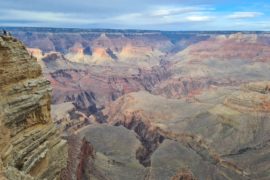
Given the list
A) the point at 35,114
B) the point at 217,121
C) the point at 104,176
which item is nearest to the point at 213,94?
the point at 217,121

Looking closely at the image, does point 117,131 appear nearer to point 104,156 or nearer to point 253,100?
point 104,156

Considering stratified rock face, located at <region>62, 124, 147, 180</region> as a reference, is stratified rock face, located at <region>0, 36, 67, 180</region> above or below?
above

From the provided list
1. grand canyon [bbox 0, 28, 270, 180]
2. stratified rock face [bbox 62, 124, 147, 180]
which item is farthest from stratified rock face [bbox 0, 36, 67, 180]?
stratified rock face [bbox 62, 124, 147, 180]

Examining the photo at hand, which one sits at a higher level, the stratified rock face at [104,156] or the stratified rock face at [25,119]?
the stratified rock face at [25,119]

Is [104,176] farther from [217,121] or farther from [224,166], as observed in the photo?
[217,121]

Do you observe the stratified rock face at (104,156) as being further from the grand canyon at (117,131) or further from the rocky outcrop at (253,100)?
the rocky outcrop at (253,100)

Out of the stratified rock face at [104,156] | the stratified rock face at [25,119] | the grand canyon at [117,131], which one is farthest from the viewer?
the stratified rock face at [104,156]

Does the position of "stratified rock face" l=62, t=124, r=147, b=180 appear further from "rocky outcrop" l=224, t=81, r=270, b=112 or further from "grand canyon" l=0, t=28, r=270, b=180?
"rocky outcrop" l=224, t=81, r=270, b=112

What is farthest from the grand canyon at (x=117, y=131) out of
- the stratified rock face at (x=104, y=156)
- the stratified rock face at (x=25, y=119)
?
the stratified rock face at (x=104, y=156)

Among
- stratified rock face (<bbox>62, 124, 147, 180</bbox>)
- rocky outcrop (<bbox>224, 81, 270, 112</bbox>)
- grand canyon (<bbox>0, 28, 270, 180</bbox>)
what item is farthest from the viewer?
rocky outcrop (<bbox>224, 81, 270, 112</bbox>)
